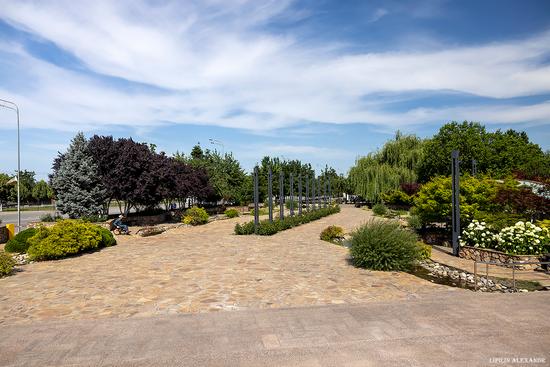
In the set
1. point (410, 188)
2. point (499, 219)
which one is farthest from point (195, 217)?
point (410, 188)

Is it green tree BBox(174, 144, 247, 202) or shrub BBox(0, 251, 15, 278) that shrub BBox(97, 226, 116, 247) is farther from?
green tree BBox(174, 144, 247, 202)

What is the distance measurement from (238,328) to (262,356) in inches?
48.1

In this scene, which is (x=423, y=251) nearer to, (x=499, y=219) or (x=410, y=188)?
(x=499, y=219)

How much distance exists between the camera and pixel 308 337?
601 centimetres

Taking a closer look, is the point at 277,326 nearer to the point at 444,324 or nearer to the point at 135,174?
the point at 444,324

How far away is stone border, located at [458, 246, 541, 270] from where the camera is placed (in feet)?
39.3

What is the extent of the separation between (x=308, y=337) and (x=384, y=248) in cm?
637

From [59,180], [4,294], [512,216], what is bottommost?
[4,294]

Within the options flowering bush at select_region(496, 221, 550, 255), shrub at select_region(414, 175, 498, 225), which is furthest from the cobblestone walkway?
shrub at select_region(414, 175, 498, 225)

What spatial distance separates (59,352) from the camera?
5.63 m

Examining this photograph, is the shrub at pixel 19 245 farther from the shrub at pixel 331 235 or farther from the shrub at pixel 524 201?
the shrub at pixel 524 201

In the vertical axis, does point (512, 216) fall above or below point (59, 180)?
below

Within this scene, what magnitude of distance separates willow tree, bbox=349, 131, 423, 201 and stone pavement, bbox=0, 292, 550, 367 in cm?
3668

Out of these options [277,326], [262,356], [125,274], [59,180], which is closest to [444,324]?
[277,326]
